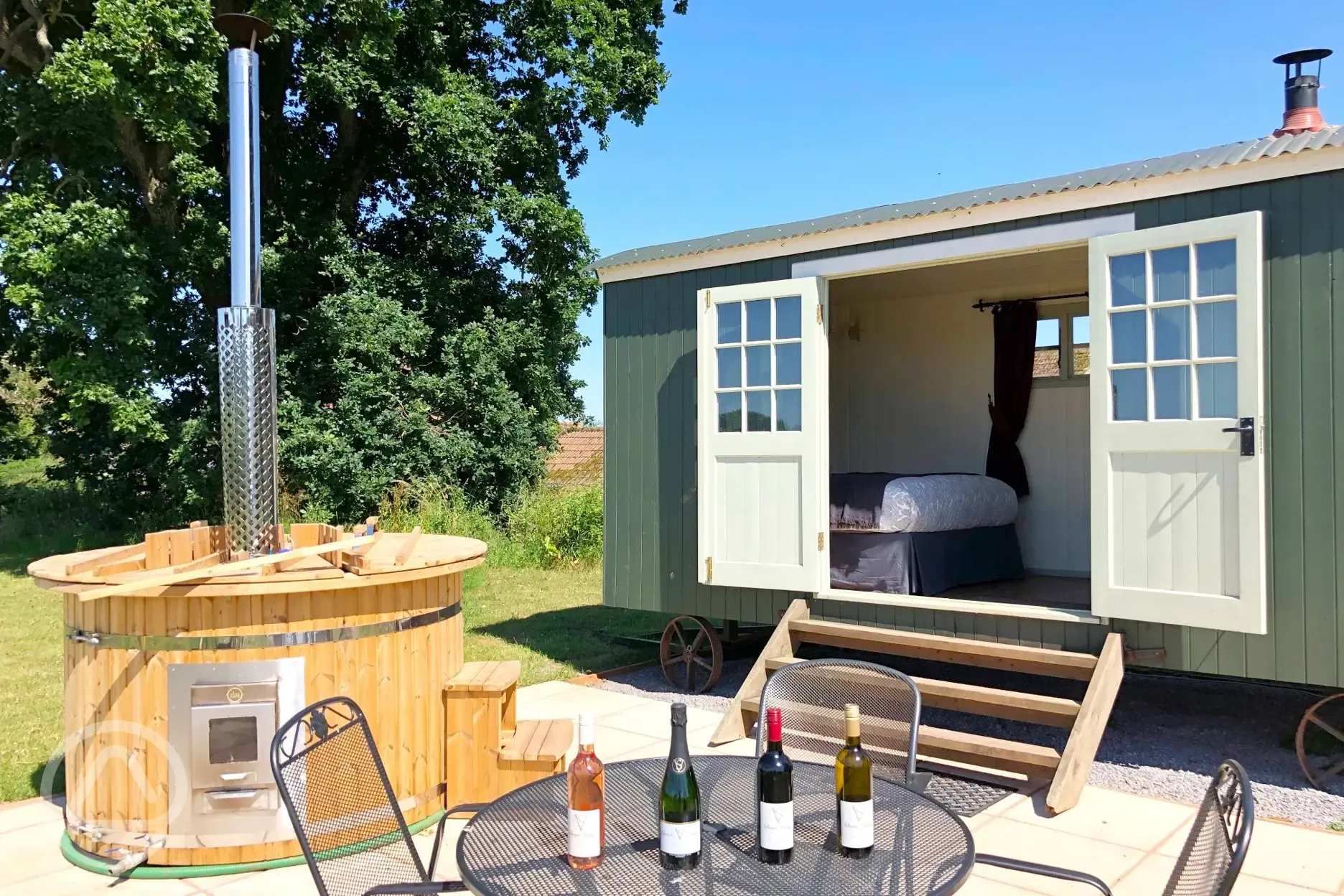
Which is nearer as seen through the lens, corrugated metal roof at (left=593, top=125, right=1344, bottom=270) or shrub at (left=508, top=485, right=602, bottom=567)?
corrugated metal roof at (left=593, top=125, right=1344, bottom=270)

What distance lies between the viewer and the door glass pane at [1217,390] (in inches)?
166

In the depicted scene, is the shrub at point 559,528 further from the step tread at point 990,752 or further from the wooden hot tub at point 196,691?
the wooden hot tub at point 196,691

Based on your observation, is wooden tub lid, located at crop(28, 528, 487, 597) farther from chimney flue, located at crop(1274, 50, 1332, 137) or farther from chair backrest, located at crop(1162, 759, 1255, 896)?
chimney flue, located at crop(1274, 50, 1332, 137)

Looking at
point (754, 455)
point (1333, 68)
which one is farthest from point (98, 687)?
point (1333, 68)

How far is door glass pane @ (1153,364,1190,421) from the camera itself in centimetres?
436

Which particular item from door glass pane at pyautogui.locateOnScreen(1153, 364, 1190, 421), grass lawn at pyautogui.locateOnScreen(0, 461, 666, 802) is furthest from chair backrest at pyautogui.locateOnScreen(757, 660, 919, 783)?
grass lawn at pyautogui.locateOnScreen(0, 461, 666, 802)

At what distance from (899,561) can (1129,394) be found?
1.89 meters

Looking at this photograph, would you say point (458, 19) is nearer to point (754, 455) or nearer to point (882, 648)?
point (754, 455)

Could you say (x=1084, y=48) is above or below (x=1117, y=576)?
above

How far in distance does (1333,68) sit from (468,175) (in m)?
10.5

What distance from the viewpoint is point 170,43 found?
35.0 ft

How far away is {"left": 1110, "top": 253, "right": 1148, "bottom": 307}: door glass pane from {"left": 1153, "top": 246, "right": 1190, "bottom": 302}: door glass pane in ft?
0.16

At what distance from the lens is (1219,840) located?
1.71 m

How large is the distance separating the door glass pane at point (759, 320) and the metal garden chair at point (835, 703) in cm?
302
